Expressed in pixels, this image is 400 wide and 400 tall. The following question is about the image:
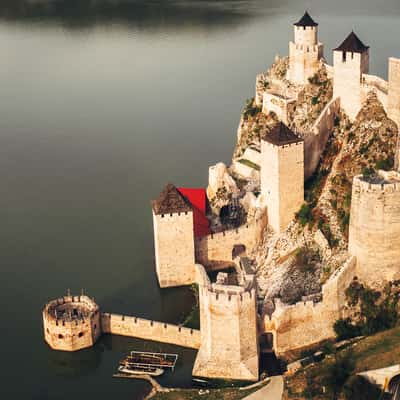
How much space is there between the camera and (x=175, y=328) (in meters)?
24.4

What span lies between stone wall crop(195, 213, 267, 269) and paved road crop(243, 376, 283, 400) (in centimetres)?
739

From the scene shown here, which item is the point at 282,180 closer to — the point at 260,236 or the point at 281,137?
the point at 281,137

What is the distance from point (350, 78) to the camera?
1142 inches

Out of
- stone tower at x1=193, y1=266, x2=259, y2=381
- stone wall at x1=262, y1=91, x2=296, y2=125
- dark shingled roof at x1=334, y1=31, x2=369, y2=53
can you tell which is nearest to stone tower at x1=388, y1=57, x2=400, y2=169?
dark shingled roof at x1=334, y1=31, x2=369, y2=53

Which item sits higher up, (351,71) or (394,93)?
(351,71)

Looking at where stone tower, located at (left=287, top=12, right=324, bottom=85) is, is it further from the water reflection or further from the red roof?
the water reflection

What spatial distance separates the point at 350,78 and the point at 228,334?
1095cm

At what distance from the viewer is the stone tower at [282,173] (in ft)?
87.9

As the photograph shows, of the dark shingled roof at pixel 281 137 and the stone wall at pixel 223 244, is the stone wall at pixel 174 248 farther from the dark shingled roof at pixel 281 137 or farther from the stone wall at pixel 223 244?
the dark shingled roof at pixel 281 137

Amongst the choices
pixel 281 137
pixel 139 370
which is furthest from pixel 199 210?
pixel 139 370

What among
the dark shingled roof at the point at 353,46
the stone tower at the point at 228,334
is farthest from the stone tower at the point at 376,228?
the dark shingled roof at the point at 353,46

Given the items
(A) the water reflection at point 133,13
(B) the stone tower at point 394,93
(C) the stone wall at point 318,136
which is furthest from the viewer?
(A) the water reflection at point 133,13

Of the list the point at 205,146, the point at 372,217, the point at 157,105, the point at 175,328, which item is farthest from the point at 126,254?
the point at 157,105

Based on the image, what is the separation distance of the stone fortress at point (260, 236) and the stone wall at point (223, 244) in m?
0.03
